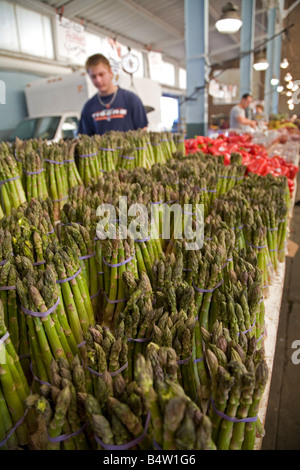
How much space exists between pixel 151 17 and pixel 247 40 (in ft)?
17.3

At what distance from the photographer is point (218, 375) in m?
1.12

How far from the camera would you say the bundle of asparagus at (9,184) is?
7.75ft

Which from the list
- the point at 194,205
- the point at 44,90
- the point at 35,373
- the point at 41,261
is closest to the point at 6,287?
the point at 41,261

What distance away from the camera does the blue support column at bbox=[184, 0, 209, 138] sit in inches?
363

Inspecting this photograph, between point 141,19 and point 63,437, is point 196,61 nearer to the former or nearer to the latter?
point 141,19

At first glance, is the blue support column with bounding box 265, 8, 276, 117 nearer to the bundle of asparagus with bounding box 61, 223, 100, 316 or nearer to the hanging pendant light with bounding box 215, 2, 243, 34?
the hanging pendant light with bounding box 215, 2, 243, 34

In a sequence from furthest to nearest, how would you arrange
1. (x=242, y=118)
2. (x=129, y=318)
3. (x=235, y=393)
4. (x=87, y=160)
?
1. (x=242, y=118)
2. (x=87, y=160)
3. (x=129, y=318)
4. (x=235, y=393)

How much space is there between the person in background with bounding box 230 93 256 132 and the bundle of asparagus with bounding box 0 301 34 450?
34.1 ft

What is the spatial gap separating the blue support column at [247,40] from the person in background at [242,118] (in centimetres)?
738

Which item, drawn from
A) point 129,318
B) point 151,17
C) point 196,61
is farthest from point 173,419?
point 151,17

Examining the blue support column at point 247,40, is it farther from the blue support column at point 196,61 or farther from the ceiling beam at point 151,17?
the blue support column at point 196,61

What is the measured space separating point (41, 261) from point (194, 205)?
1273 millimetres

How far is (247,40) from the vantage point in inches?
639

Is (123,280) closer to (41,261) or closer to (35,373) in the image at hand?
(41,261)
